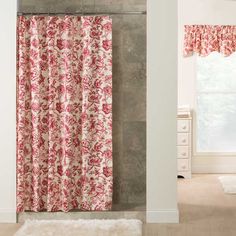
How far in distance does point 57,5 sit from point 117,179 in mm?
1895

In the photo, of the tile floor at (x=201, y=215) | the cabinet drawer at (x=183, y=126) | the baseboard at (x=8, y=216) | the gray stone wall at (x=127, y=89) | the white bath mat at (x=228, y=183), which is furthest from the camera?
the cabinet drawer at (x=183, y=126)

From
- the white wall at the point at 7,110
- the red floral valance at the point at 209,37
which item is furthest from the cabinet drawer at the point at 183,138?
the white wall at the point at 7,110

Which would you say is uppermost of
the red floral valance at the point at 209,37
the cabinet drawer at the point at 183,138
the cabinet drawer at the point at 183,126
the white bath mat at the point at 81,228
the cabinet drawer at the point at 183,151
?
the red floral valance at the point at 209,37

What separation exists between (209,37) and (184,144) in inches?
65.5

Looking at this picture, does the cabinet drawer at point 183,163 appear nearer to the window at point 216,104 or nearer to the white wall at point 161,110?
the window at point 216,104

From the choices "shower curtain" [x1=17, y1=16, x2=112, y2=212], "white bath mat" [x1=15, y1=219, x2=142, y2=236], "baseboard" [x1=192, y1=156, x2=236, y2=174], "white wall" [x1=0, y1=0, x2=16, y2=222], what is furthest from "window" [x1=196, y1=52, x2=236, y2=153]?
"white wall" [x1=0, y1=0, x2=16, y2=222]

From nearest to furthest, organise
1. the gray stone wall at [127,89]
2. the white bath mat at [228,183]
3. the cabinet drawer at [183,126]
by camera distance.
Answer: the gray stone wall at [127,89], the white bath mat at [228,183], the cabinet drawer at [183,126]

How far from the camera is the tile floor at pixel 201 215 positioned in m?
4.06

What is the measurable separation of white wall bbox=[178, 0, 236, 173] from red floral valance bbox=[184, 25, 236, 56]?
0.09 m

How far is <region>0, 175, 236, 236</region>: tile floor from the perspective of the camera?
406 centimetres

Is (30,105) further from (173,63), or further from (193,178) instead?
(193,178)

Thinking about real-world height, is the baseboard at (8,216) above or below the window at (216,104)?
below

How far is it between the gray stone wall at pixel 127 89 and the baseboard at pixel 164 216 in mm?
394

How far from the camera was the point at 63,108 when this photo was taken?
4.35 metres
